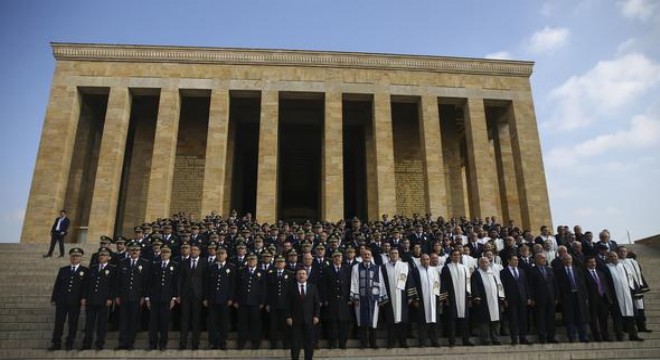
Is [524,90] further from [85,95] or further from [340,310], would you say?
[85,95]

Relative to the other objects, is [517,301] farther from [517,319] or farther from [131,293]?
[131,293]

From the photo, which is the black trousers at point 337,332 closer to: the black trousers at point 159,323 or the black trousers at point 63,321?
the black trousers at point 159,323

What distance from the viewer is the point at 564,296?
8.36m

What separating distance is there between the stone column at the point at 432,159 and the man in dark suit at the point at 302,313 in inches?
501

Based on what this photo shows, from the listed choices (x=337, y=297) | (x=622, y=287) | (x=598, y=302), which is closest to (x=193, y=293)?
(x=337, y=297)

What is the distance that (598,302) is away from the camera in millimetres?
8461

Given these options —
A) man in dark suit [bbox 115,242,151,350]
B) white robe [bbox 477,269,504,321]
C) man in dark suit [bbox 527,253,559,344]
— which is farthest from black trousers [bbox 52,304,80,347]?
man in dark suit [bbox 527,253,559,344]

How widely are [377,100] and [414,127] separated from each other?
430 cm

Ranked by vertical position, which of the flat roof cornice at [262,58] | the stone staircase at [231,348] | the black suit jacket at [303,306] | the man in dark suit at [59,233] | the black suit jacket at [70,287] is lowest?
the stone staircase at [231,348]

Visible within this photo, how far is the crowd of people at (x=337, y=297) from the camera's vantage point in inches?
303

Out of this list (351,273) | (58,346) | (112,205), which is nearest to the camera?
(58,346)

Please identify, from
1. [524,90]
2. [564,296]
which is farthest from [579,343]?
[524,90]

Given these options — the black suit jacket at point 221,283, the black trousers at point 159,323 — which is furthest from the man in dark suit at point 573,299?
the black trousers at point 159,323

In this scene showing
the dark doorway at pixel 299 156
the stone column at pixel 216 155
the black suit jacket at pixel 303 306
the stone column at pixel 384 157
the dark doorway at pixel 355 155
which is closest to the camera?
the black suit jacket at pixel 303 306
